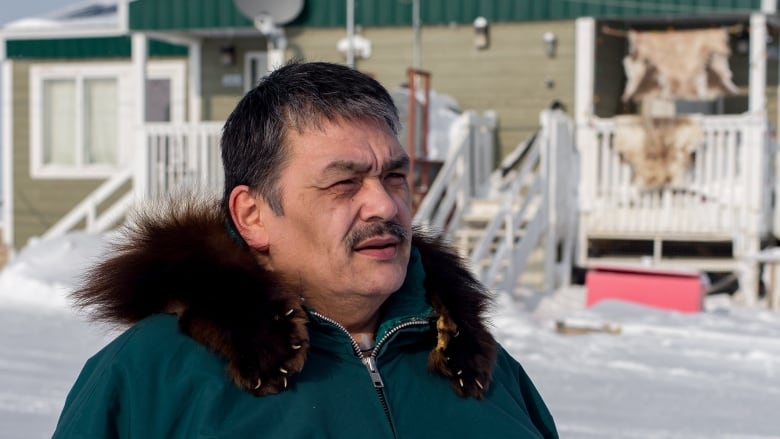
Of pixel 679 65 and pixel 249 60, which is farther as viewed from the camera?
pixel 249 60

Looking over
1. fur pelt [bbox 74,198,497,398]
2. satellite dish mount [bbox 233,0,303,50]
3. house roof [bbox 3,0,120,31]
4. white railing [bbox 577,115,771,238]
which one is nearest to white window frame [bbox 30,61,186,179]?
house roof [bbox 3,0,120,31]

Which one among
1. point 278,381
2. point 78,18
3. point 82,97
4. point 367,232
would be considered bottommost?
point 278,381

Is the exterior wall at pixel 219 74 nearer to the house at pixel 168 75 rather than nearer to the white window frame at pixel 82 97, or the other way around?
the house at pixel 168 75

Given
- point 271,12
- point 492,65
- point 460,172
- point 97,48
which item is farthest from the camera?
point 97,48

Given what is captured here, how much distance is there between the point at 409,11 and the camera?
14.0 metres

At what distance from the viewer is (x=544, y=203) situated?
1205cm

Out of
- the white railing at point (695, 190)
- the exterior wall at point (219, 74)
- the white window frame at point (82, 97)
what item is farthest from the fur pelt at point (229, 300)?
the white window frame at point (82, 97)

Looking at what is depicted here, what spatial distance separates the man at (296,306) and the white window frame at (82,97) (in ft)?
46.8

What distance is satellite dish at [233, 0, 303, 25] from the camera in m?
14.0

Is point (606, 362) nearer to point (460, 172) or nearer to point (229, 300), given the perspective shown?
point (460, 172)

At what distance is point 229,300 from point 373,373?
1.08ft

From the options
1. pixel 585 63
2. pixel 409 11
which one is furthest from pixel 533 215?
pixel 409 11

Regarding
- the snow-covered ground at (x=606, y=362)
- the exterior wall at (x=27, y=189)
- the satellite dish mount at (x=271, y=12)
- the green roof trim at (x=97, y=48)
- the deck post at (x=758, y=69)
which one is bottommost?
the snow-covered ground at (x=606, y=362)

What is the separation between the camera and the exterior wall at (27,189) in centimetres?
1689
